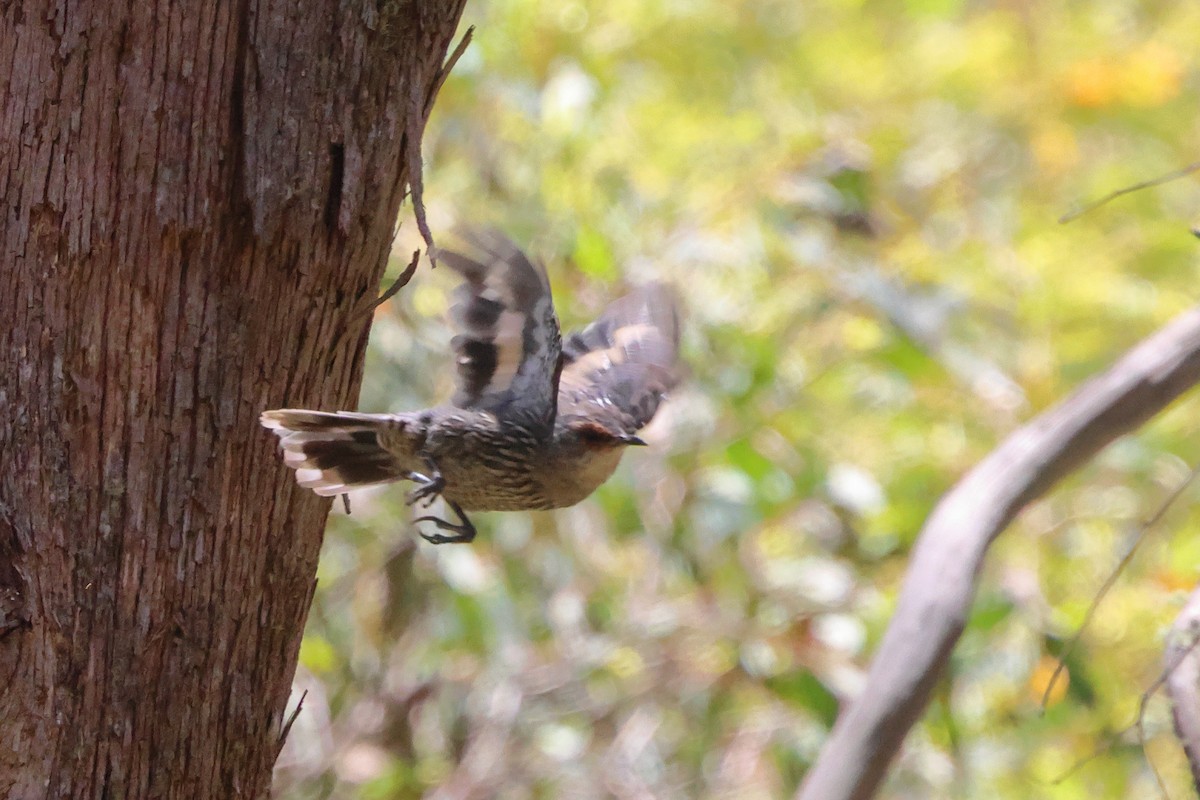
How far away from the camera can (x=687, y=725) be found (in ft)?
15.5

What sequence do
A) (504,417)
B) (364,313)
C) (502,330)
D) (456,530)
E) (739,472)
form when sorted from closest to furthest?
(364,313) < (502,330) < (504,417) < (456,530) < (739,472)

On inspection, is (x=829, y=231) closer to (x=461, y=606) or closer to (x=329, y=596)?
(x=461, y=606)

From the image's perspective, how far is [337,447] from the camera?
7.66 ft

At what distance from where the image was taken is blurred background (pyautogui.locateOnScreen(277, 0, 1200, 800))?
4012 millimetres

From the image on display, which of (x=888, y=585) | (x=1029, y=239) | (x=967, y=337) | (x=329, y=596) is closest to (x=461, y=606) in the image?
(x=329, y=596)

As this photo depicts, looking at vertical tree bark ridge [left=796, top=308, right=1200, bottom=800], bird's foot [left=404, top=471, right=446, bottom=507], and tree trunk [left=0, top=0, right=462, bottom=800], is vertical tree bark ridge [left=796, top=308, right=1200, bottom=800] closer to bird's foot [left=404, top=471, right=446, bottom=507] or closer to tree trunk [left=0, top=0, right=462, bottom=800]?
bird's foot [left=404, top=471, right=446, bottom=507]

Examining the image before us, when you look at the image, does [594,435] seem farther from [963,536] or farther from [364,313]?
[364,313]

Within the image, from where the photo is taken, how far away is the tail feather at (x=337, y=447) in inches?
71.0

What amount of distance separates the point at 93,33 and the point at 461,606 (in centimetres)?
263

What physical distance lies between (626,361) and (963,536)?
0.99 metres

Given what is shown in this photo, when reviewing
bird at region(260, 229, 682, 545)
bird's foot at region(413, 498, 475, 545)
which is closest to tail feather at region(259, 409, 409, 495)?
bird at region(260, 229, 682, 545)

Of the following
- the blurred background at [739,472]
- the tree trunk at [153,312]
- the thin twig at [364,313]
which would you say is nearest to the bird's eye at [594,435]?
the thin twig at [364,313]

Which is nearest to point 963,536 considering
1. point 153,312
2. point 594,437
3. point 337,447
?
point 594,437

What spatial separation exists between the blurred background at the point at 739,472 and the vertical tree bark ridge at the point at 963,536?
107 cm
